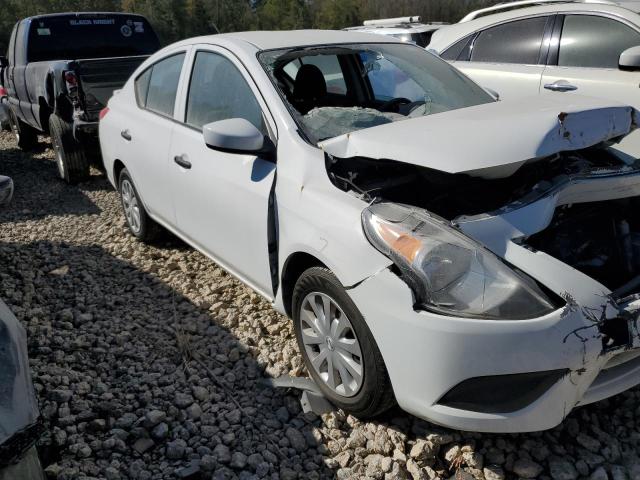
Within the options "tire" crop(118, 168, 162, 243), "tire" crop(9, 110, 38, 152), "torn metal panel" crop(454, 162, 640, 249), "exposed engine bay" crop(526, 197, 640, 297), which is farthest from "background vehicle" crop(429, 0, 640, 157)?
"tire" crop(9, 110, 38, 152)

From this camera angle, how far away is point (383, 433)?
253 cm

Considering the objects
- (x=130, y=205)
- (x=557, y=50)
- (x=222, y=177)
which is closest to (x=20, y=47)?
(x=130, y=205)

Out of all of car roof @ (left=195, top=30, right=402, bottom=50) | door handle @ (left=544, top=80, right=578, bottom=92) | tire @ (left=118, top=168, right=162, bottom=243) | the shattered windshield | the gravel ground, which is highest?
car roof @ (left=195, top=30, right=402, bottom=50)

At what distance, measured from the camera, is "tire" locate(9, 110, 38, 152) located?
900 cm

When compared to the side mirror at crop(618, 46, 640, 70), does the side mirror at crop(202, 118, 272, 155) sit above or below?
below

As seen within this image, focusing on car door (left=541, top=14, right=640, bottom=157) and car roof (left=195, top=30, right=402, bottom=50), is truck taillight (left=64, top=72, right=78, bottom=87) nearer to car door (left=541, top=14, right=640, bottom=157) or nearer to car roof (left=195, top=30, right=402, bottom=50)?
car roof (left=195, top=30, right=402, bottom=50)

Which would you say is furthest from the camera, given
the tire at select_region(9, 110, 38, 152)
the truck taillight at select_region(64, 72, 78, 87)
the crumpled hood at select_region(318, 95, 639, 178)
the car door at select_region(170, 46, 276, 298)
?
the tire at select_region(9, 110, 38, 152)

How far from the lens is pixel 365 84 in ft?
13.0

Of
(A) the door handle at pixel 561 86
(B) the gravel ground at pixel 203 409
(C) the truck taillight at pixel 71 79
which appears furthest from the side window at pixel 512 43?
(C) the truck taillight at pixel 71 79

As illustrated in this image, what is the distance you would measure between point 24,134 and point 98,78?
3.26 meters

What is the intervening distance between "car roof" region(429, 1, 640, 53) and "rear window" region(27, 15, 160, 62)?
4.56m

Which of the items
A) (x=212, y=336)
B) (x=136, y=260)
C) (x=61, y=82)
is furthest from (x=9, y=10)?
(x=212, y=336)

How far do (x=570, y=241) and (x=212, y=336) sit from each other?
2026 millimetres

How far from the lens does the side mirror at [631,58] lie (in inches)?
178
